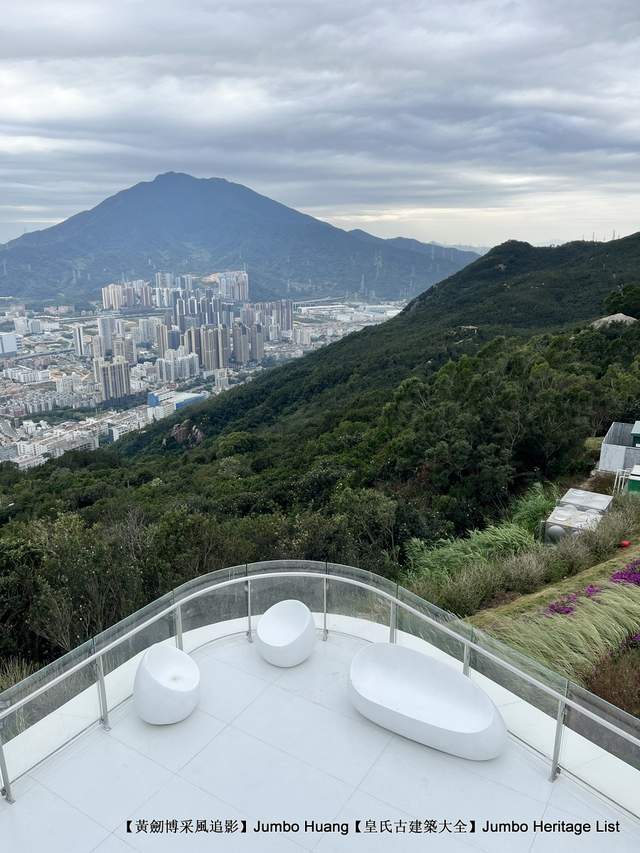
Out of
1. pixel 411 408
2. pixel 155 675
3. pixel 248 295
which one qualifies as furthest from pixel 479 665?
pixel 248 295

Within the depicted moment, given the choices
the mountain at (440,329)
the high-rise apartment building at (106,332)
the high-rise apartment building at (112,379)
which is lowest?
the high-rise apartment building at (112,379)

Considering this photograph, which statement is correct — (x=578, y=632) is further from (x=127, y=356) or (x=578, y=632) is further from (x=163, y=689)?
(x=127, y=356)

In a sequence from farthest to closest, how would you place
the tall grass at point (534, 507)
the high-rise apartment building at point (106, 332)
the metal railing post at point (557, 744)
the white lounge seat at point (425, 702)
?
the high-rise apartment building at point (106, 332)
the tall grass at point (534, 507)
the white lounge seat at point (425, 702)
the metal railing post at point (557, 744)

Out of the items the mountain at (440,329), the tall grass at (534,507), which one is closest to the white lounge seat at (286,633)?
the tall grass at (534,507)

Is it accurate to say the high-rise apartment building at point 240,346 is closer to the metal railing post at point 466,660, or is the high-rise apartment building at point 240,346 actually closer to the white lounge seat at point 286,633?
the white lounge seat at point 286,633

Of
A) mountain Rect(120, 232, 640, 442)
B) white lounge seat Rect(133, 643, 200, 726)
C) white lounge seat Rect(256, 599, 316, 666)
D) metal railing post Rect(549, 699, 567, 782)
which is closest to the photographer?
metal railing post Rect(549, 699, 567, 782)

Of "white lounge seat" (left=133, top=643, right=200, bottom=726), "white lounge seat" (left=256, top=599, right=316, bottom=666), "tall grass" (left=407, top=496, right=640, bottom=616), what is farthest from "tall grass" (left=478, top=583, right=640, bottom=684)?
"white lounge seat" (left=133, top=643, right=200, bottom=726)

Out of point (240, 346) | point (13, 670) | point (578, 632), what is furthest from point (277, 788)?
point (240, 346)

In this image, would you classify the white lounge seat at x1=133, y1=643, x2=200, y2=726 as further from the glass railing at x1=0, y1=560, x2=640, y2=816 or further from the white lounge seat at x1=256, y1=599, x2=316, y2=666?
the white lounge seat at x1=256, y1=599, x2=316, y2=666
